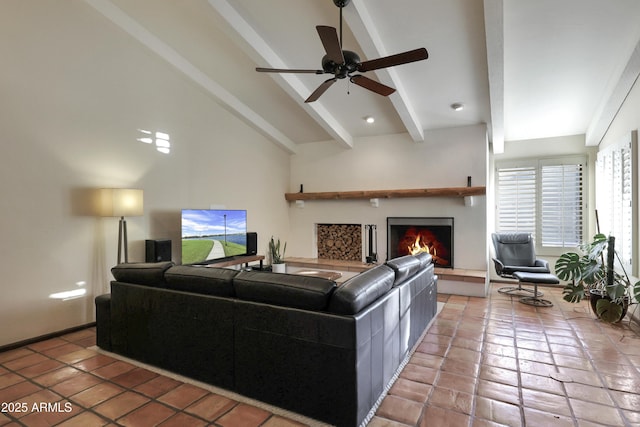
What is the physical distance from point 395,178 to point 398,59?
11.2 ft

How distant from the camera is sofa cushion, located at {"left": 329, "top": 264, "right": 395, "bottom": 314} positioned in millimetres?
1938

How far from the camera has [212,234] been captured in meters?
4.90

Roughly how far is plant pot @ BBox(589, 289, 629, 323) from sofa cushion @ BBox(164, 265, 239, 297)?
4047 mm

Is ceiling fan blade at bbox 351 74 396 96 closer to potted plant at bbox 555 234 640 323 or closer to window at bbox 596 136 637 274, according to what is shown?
window at bbox 596 136 637 274

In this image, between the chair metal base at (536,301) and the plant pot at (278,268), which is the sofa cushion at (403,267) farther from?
the plant pot at (278,268)

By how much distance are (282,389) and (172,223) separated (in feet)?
10.7

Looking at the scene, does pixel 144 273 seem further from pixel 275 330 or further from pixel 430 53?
pixel 430 53

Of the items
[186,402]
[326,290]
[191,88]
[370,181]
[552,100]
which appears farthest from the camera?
[370,181]

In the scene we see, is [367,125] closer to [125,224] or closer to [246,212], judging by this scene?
[246,212]

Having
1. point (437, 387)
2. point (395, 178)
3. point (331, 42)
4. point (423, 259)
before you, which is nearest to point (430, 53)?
point (331, 42)

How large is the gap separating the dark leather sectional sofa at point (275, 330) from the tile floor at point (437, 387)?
0.15 metres

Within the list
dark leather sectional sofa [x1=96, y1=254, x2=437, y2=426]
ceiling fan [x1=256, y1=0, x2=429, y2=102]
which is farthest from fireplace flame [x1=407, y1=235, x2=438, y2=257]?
ceiling fan [x1=256, y1=0, x2=429, y2=102]

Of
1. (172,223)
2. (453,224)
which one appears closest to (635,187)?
(453,224)

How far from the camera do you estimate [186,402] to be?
2205mm
